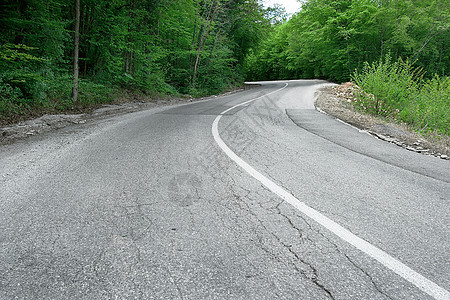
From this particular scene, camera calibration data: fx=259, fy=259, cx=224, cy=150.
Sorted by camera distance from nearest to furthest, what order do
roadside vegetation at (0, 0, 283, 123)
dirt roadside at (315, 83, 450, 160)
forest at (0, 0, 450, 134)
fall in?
1. dirt roadside at (315, 83, 450, 160)
2. roadside vegetation at (0, 0, 283, 123)
3. forest at (0, 0, 450, 134)

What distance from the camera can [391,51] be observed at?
24.3 metres

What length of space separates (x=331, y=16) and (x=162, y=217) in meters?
31.2

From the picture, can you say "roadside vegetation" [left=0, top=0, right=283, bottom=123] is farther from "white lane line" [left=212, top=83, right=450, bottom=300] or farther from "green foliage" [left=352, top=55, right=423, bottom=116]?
"green foliage" [left=352, top=55, right=423, bottom=116]

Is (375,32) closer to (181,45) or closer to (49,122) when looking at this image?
(181,45)

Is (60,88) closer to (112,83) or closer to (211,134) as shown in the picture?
(112,83)

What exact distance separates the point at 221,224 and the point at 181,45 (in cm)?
1984

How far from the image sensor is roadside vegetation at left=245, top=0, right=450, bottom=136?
838 centimetres

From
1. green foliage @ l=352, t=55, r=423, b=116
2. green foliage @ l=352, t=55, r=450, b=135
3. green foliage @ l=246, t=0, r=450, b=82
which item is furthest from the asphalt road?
green foliage @ l=246, t=0, r=450, b=82

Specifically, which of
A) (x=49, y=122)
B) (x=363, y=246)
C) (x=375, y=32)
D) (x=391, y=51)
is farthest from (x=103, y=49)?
(x=391, y=51)

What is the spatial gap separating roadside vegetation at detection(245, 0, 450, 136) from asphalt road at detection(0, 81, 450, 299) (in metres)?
A: 4.87

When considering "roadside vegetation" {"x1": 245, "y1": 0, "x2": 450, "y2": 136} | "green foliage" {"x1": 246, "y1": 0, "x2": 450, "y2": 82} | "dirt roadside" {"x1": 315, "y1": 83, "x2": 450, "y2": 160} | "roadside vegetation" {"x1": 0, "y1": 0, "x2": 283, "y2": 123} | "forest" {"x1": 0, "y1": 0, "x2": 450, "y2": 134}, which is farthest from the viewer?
"green foliage" {"x1": 246, "y1": 0, "x2": 450, "y2": 82}

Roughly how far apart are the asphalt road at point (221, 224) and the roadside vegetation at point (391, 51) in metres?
4.87

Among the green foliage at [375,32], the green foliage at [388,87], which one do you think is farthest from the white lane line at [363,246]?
the green foliage at [375,32]

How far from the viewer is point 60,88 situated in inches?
364
